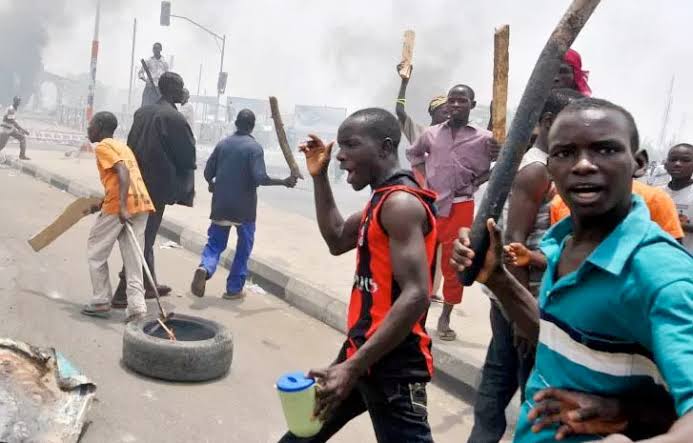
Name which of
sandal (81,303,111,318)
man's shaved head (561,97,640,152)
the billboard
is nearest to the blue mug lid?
man's shaved head (561,97,640,152)

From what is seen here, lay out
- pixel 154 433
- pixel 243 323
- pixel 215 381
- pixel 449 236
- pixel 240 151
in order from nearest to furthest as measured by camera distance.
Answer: pixel 154 433
pixel 215 381
pixel 449 236
pixel 243 323
pixel 240 151

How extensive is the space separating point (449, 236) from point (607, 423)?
155 inches

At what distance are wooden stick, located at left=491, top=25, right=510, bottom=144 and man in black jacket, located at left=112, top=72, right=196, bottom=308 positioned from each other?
430 cm

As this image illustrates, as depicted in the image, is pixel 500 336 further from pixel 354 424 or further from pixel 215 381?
pixel 215 381

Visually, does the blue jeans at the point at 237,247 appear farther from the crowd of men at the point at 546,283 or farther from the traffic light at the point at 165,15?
the traffic light at the point at 165,15

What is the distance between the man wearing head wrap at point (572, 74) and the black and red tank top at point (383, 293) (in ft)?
3.30

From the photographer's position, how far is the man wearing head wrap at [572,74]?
119 inches

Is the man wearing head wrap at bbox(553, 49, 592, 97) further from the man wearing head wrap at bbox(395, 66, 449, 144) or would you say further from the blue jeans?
the blue jeans

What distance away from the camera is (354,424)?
4.05 meters

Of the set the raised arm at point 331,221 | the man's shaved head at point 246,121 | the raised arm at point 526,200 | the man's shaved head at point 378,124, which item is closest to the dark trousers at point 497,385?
the raised arm at point 526,200

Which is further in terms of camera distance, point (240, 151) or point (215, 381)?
point (240, 151)

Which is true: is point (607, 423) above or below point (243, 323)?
above

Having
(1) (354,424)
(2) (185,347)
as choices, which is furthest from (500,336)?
(2) (185,347)

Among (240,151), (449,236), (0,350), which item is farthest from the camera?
(240,151)
